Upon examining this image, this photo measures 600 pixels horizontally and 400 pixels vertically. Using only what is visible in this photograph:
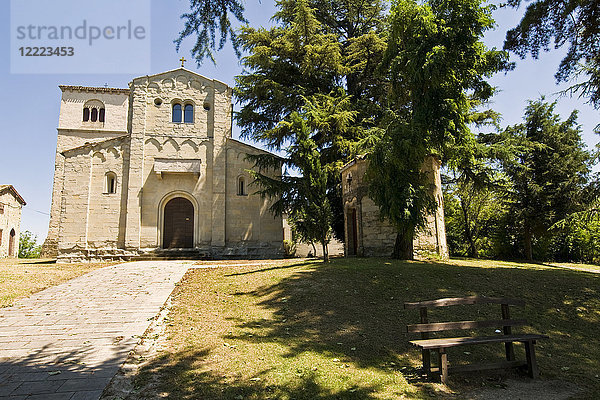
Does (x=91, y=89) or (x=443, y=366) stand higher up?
(x=91, y=89)

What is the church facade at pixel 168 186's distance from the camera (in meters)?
17.7

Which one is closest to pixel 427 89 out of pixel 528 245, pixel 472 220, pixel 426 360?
pixel 426 360

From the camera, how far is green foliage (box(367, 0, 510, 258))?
11.5 metres

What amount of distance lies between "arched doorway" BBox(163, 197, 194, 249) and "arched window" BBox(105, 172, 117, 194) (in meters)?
2.78

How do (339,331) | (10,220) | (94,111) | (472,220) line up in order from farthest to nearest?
(10,220)
(94,111)
(472,220)
(339,331)

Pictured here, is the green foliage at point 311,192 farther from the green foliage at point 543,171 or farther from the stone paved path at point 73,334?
the green foliage at point 543,171

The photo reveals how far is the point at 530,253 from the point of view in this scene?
19.9m

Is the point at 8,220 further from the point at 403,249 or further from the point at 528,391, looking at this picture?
the point at 528,391

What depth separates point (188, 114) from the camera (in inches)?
784

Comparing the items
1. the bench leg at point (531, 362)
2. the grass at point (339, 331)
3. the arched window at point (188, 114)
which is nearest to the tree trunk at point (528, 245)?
the grass at point (339, 331)

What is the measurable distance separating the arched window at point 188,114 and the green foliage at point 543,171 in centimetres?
1615

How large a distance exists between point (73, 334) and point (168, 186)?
43.8 ft

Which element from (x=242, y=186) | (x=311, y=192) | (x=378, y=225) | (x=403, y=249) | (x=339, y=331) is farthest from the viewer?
(x=242, y=186)

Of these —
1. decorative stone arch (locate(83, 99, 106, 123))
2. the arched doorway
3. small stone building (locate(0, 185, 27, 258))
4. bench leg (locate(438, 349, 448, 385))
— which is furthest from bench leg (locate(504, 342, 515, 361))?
small stone building (locate(0, 185, 27, 258))
